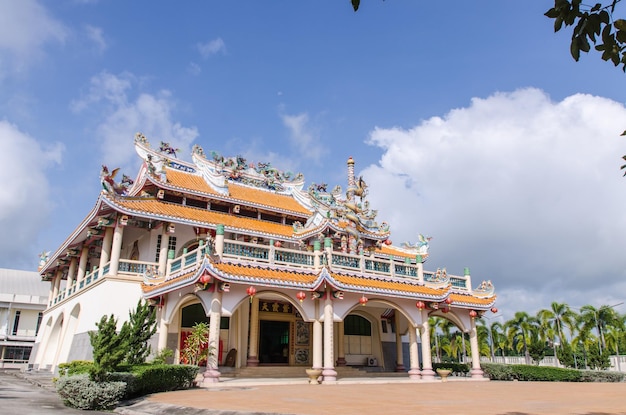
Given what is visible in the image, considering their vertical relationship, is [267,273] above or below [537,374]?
above

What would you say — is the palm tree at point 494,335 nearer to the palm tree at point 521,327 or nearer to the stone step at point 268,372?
the palm tree at point 521,327

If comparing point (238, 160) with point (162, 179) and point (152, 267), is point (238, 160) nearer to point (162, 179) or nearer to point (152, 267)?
point (162, 179)

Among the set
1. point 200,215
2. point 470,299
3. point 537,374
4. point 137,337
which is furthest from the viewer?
point 537,374

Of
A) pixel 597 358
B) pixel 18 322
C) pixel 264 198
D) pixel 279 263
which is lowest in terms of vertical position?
pixel 597 358

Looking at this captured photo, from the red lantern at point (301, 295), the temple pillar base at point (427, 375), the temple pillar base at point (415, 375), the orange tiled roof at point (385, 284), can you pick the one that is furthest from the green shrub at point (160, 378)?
the temple pillar base at point (427, 375)

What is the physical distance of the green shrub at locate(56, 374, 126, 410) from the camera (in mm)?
10922

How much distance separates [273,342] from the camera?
66.8ft

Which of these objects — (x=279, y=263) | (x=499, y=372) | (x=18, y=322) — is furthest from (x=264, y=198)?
(x=18, y=322)

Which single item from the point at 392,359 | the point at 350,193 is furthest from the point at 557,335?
the point at 350,193

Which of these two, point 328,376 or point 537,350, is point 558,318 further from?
point 328,376

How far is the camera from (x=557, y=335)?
1816 inches

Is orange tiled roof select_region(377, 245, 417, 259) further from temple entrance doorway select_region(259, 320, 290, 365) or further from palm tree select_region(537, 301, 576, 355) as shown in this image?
palm tree select_region(537, 301, 576, 355)

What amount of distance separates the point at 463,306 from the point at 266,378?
9.18 meters

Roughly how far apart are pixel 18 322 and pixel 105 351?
38.0m
